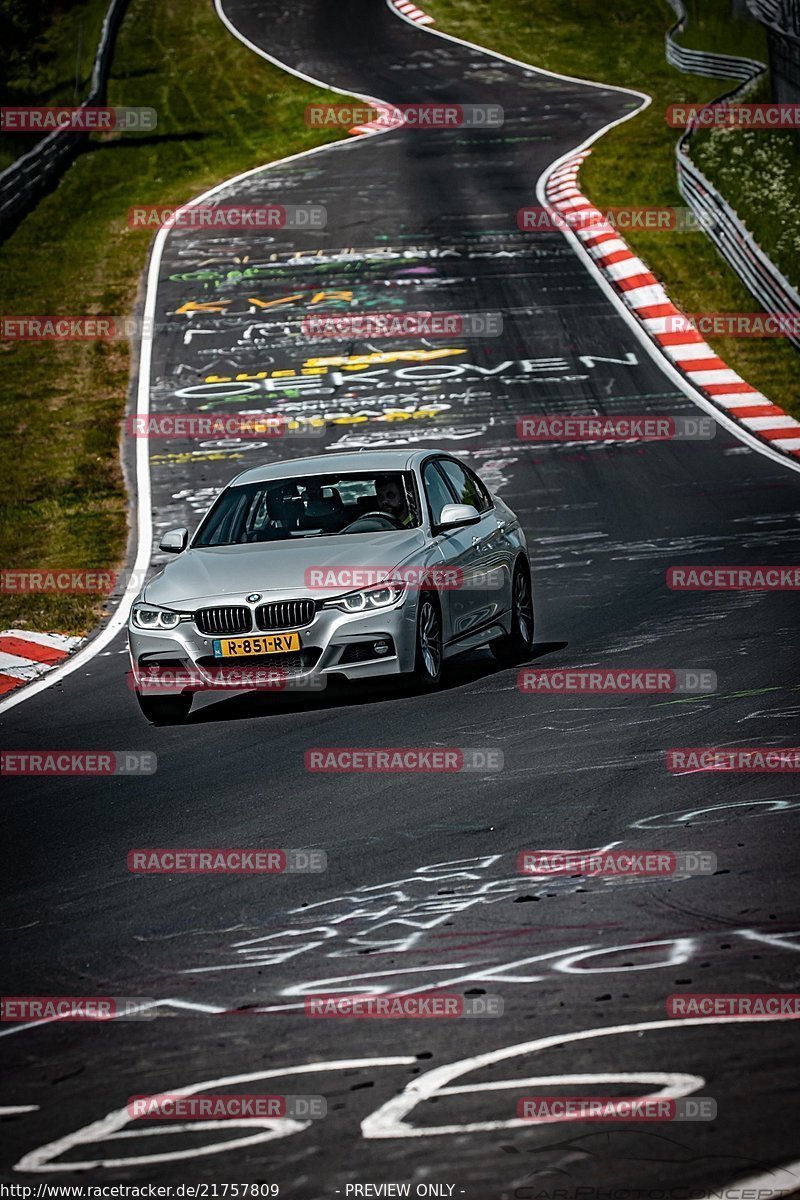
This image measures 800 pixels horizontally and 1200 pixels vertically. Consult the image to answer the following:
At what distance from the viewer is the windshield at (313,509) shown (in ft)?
38.8

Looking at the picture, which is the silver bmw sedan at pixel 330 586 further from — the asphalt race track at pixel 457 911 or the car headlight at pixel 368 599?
the asphalt race track at pixel 457 911

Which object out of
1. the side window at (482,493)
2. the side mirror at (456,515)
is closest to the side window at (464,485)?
the side window at (482,493)

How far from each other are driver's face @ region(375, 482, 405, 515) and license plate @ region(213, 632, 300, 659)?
165 centimetres

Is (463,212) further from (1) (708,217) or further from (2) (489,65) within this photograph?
(2) (489,65)

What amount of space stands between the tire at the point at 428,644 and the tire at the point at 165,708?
142 centimetres

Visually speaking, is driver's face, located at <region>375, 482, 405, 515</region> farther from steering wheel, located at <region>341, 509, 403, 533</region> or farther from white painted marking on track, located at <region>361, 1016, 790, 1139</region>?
white painted marking on track, located at <region>361, 1016, 790, 1139</region>

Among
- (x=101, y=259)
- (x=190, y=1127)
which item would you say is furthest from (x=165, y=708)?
(x=101, y=259)

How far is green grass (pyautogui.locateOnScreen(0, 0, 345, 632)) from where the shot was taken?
64.4ft

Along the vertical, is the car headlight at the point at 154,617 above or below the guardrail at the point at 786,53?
below

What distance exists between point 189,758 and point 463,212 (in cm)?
2698

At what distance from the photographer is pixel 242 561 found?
11.3 m

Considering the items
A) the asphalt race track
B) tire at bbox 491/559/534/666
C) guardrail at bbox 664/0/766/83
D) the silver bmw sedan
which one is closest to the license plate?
the silver bmw sedan

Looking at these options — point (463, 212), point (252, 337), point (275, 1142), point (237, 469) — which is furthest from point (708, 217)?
point (275, 1142)

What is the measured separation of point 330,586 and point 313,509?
4.33ft
